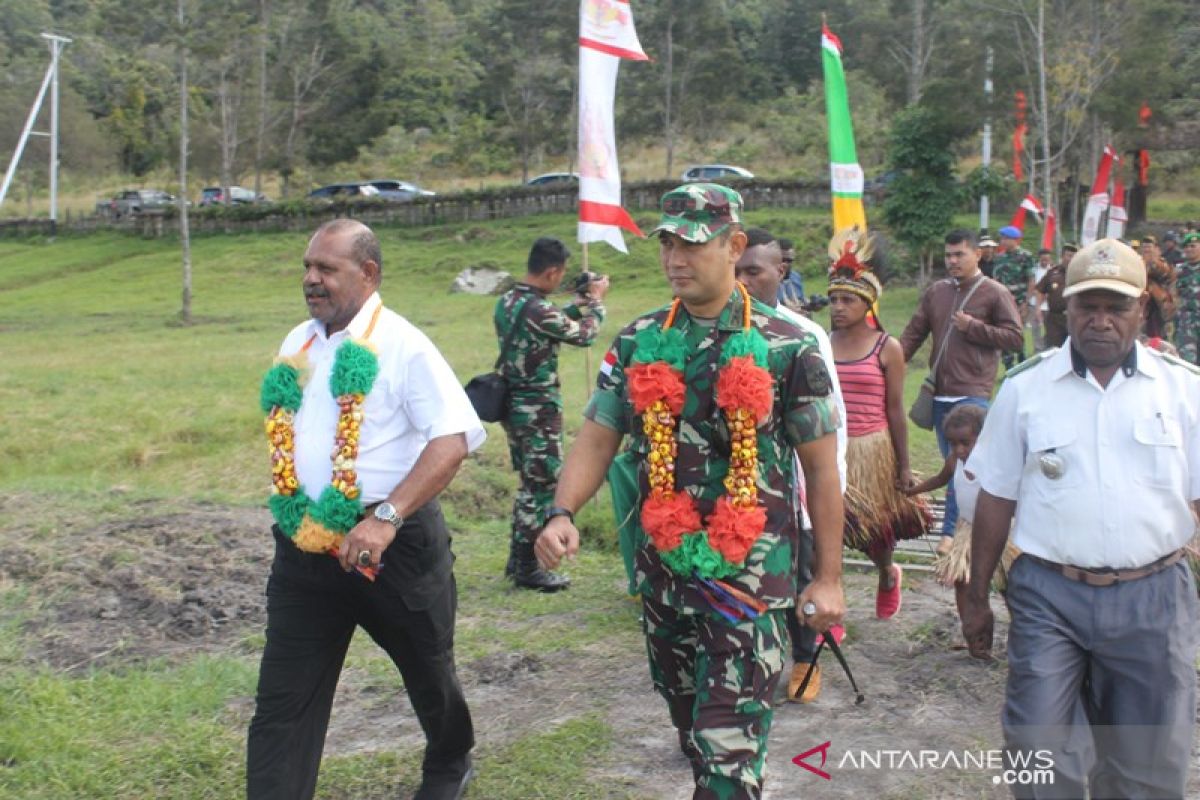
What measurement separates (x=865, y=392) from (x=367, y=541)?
9.49 ft

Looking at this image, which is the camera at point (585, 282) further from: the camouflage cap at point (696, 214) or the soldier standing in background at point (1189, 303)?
the soldier standing in background at point (1189, 303)

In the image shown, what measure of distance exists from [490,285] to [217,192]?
24117mm

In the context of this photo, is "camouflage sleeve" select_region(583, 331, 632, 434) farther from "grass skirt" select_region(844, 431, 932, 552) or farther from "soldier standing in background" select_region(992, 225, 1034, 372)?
"soldier standing in background" select_region(992, 225, 1034, 372)

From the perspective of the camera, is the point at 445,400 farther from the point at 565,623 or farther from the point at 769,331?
the point at 565,623

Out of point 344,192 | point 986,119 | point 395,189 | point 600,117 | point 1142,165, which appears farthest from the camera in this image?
point 395,189

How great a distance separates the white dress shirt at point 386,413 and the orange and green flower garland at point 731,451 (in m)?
0.72

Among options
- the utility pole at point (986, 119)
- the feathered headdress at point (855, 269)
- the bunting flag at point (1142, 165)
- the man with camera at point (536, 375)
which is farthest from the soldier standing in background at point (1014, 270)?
the bunting flag at point (1142, 165)

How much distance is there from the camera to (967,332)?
6934mm

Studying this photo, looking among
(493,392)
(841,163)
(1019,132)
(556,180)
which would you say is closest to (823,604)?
(493,392)

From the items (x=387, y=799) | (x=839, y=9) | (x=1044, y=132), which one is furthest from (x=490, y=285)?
(x=839, y=9)

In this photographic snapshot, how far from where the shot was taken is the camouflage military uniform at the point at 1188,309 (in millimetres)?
12312

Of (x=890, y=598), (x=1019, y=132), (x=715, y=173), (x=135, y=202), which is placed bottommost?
(x=890, y=598)

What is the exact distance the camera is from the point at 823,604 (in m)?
3.33

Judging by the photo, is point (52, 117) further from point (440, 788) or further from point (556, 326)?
point (440, 788)
